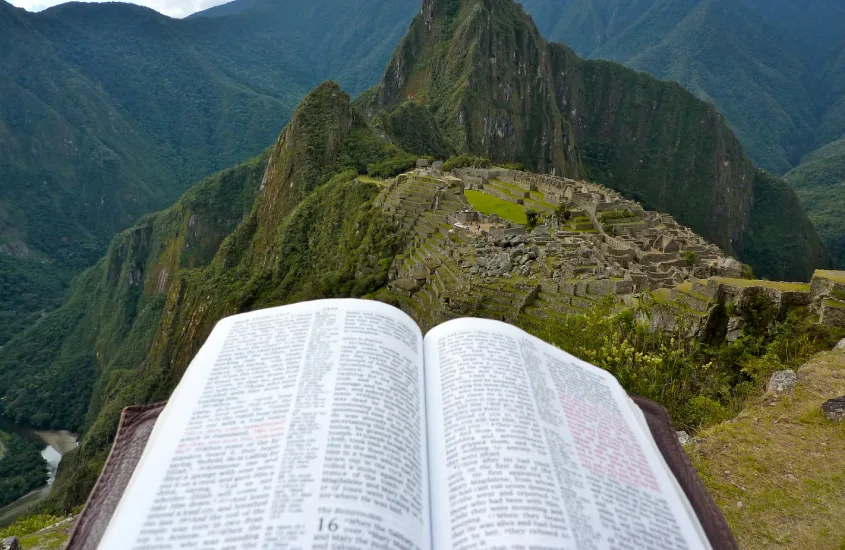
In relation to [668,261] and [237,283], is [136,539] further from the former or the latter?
[237,283]

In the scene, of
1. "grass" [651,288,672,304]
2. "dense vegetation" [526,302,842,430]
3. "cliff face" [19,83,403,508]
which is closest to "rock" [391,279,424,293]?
"cliff face" [19,83,403,508]

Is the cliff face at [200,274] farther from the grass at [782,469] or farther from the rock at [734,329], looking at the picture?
the grass at [782,469]

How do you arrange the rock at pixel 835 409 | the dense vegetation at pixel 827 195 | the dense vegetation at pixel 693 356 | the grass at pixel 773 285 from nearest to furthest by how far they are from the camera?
the rock at pixel 835 409
the dense vegetation at pixel 693 356
the grass at pixel 773 285
the dense vegetation at pixel 827 195

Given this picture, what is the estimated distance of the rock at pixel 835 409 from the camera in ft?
18.5

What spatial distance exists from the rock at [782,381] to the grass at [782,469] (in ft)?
0.43

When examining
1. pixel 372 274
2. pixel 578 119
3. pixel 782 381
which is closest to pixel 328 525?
pixel 782 381

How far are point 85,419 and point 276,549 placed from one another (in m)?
87.9

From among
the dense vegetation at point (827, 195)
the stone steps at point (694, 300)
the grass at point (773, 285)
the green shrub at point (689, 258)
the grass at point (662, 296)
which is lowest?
the green shrub at point (689, 258)

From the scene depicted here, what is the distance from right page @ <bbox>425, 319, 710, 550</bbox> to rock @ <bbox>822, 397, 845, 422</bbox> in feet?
11.6

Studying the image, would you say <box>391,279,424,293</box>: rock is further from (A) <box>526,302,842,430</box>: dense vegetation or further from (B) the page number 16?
(B) the page number 16

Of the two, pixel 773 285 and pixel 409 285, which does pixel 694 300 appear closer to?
pixel 773 285

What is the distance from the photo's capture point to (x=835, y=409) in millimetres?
5750

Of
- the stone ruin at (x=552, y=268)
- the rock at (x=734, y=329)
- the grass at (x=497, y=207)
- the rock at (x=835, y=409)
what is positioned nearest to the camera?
the rock at (x=835, y=409)

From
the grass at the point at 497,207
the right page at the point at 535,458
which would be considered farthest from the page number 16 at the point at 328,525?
the grass at the point at 497,207
